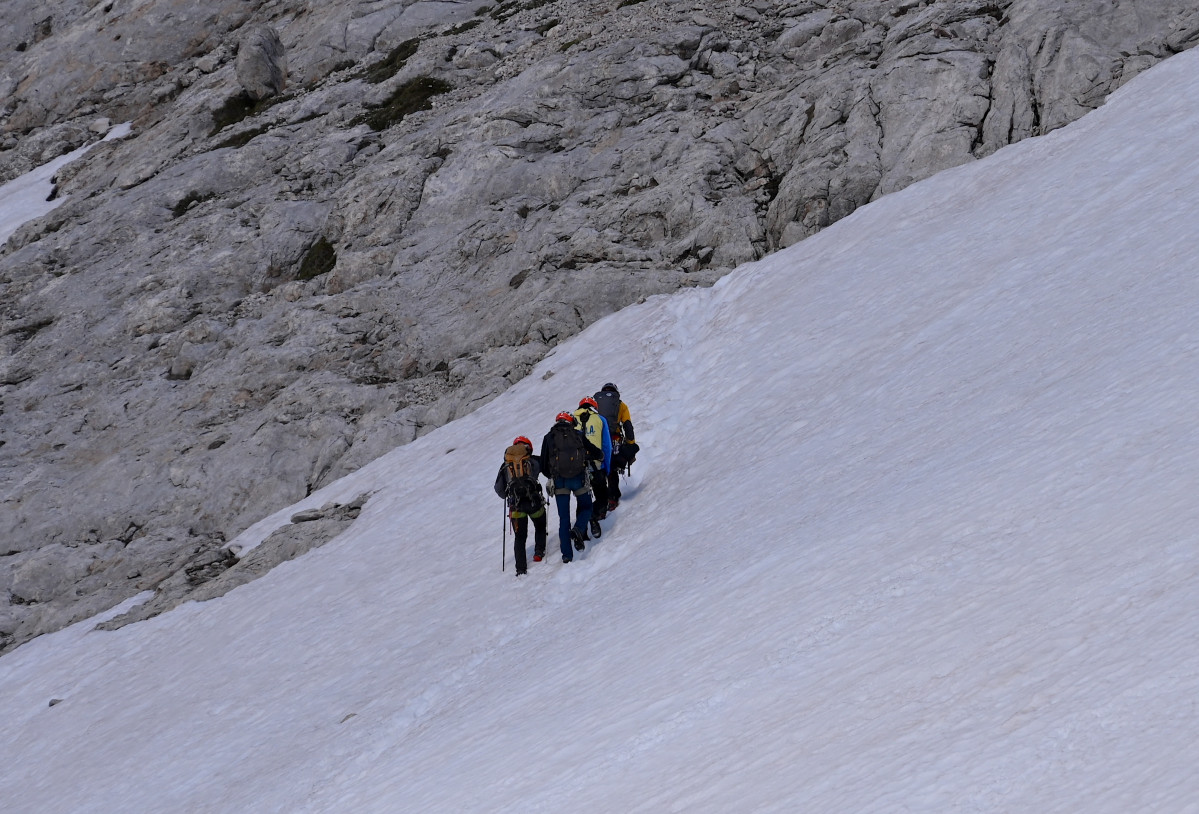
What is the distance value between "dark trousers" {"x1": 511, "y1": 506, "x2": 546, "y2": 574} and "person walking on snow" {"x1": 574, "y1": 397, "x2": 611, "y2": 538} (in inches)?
31.0

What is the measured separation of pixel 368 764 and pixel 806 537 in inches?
238

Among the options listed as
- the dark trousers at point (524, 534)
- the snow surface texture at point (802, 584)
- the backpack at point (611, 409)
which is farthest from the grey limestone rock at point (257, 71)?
the dark trousers at point (524, 534)

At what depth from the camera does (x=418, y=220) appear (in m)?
32.0

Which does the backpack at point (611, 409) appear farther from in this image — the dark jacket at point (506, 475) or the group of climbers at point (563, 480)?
the dark jacket at point (506, 475)

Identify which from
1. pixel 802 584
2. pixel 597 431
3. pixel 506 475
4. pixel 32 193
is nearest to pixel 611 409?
pixel 597 431

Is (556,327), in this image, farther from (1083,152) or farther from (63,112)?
(63,112)

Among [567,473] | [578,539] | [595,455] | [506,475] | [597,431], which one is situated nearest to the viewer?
[567,473]

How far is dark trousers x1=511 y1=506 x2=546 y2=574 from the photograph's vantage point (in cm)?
1507

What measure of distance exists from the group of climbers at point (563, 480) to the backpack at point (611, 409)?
0.34 m

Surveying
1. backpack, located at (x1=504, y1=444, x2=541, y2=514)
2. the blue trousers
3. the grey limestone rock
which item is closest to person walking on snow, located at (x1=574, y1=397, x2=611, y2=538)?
the blue trousers

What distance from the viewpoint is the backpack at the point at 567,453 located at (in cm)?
1480

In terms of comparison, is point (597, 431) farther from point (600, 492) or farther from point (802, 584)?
point (802, 584)

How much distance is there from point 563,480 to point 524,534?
112cm

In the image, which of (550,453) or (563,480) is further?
(550,453)
